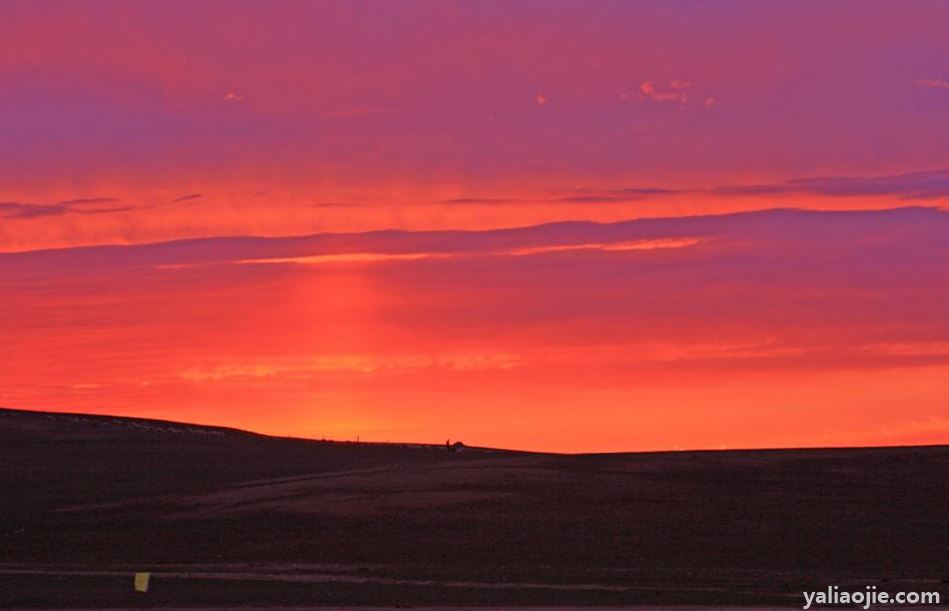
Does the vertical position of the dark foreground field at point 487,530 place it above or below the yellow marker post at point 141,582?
above

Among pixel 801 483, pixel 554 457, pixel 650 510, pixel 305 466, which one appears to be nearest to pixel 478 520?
pixel 650 510

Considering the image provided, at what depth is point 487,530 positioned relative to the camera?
114 feet

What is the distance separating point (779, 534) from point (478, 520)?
20.2 ft

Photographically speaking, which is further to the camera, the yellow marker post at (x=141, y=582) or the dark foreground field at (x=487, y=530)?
the dark foreground field at (x=487, y=530)

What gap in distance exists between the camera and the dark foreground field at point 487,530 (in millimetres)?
27516

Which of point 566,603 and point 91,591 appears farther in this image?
point 91,591

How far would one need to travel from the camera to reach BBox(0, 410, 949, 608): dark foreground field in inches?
1083

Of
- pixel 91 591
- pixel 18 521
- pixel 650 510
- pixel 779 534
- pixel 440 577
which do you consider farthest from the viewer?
pixel 18 521

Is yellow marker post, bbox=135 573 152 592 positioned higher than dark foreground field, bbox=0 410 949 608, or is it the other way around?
dark foreground field, bbox=0 410 949 608

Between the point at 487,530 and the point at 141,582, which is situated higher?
the point at 487,530

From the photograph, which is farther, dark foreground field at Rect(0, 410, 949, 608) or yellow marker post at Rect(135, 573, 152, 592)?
dark foreground field at Rect(0, 410, 949, 608)

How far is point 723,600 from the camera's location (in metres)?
25.8

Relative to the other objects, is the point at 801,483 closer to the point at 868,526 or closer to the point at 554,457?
the point at 868,526

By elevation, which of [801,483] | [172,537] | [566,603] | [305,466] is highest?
[305,466]
